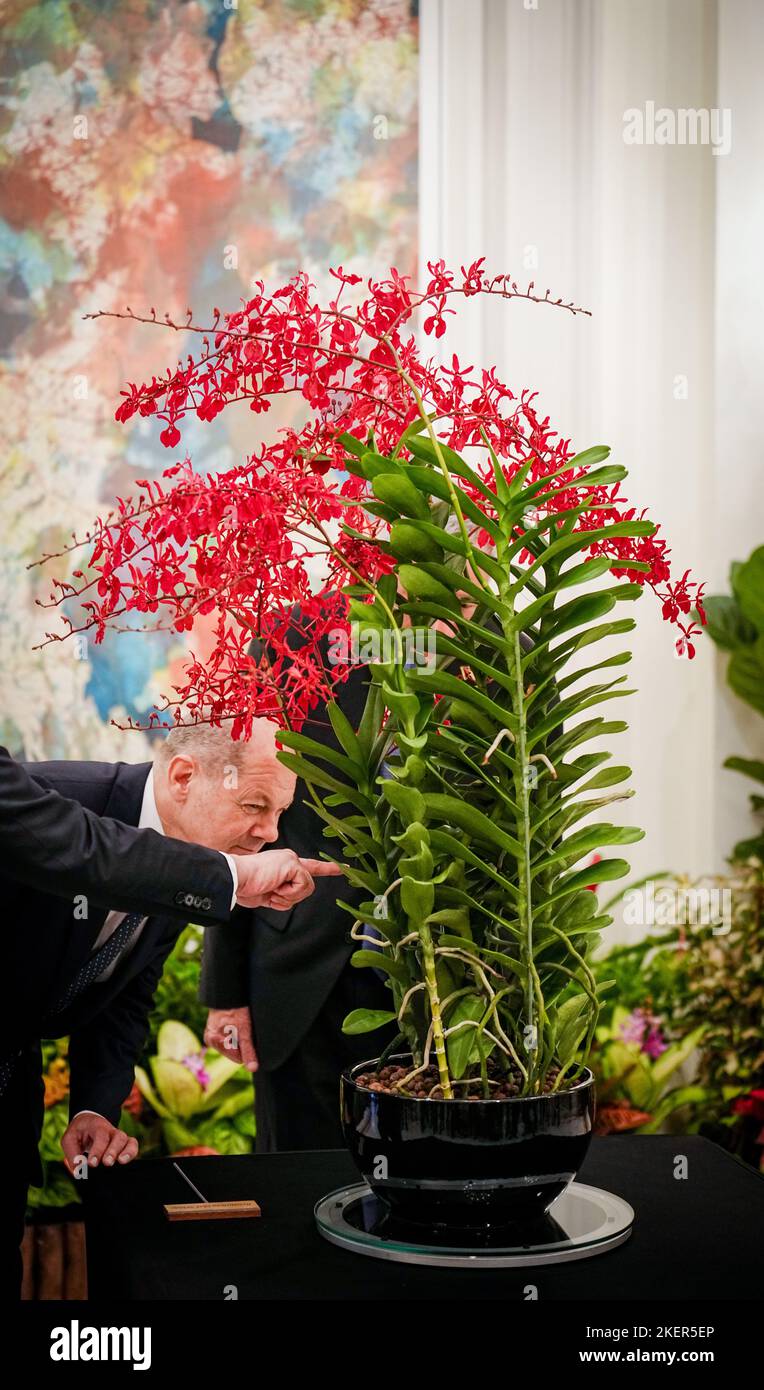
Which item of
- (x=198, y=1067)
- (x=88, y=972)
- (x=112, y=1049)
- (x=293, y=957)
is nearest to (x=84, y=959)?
(x=88, y=972)

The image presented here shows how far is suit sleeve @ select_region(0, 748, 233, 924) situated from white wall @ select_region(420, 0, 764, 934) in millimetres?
2194

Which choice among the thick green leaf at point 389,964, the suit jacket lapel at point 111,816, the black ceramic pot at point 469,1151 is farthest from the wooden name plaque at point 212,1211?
the suit jacket lapel at point 111,816

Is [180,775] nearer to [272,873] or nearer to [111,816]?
[111,816]

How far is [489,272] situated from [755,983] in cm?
189

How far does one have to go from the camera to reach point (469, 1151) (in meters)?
1.01

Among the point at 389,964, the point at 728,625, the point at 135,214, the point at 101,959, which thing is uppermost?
the point at 135,214

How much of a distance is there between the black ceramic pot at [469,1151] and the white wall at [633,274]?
8.40 ft

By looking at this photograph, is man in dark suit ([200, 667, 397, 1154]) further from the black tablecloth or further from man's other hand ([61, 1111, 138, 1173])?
the black tablecloth

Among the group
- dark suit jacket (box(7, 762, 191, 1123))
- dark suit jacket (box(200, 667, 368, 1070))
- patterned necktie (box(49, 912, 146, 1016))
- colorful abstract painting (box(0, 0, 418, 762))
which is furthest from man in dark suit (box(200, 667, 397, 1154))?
colorful abstract painting (box(0, 0, 418, 762))

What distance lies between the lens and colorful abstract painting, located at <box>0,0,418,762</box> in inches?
138

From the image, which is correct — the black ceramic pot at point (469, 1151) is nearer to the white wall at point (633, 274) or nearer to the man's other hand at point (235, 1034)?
the man's other hand at point (235, 1034)

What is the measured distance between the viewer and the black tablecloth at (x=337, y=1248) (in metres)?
0.94

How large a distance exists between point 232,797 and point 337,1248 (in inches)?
33.3

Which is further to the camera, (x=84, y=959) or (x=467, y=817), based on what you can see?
(x=84, y=959)
